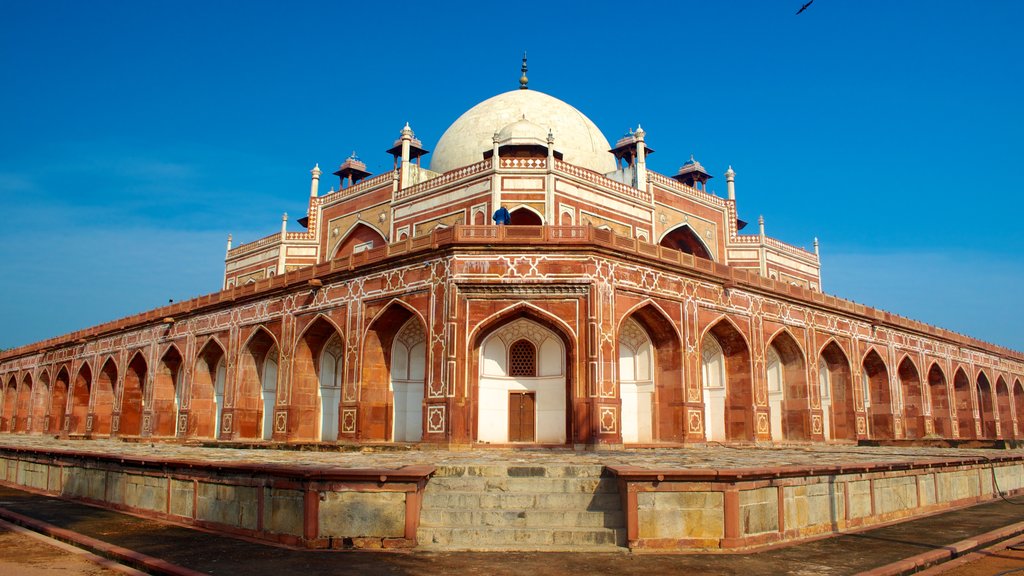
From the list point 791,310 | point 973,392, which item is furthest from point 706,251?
point 973,392

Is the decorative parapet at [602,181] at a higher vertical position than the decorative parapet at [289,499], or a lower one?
higher

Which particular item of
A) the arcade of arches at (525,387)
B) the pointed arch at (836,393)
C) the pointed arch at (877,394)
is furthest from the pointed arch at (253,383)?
the pointed arch at (877,394)

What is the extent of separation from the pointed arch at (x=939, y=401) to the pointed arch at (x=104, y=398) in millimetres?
35839

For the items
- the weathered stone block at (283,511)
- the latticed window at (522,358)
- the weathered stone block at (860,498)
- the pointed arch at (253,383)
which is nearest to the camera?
the weathered stone block at (283,511)

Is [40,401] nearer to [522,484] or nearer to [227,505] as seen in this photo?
[227,505]

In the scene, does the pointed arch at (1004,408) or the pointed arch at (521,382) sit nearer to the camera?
the pointed arch at (521,382)

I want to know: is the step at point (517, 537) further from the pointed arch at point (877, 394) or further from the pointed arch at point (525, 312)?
the pointed arch at point (877, 394)

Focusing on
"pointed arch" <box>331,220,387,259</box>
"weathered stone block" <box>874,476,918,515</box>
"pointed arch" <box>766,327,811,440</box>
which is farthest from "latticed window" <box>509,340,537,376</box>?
"weathered stone block" <box>874,476,918,515</box>

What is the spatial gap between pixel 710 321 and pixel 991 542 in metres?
14.1

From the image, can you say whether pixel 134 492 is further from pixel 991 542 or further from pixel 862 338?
pixel 862 338

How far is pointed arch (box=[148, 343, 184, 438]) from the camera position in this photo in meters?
31.1

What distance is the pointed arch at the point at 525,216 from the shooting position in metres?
25.8

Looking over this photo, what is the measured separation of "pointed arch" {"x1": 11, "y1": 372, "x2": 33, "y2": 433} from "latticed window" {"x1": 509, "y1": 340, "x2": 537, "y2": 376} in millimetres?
33534

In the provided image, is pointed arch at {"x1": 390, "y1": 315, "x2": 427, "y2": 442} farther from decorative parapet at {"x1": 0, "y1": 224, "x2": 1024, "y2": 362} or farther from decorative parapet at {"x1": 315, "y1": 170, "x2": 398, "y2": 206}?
decorative parapet at {"x1": 315, "y1": 170, "x2": 398, "y2": 206}
